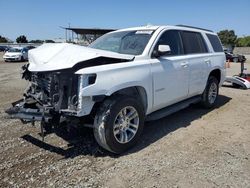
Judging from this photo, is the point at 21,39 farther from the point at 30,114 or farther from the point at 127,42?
the point at 30,114

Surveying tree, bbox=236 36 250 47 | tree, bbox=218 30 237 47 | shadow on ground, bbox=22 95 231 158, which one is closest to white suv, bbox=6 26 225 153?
shadow on ground, bbox=22 95 231 158

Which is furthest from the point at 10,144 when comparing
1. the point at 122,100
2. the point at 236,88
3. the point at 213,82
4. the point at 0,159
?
the point at 236,88

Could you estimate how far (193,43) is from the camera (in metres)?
6.41

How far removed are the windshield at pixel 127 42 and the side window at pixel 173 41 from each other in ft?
0.87

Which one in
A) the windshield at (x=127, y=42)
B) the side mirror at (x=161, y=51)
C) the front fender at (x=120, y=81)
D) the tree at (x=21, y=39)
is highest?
the tree at (x=21, y=39)

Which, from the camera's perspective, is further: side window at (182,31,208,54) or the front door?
side window at (182,31,208,54)

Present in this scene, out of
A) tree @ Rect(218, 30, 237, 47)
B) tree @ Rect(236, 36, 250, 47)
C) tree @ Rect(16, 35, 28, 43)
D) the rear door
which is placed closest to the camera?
the rear door

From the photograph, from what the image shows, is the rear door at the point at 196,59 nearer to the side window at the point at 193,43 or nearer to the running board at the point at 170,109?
the side window at the point at 193,43

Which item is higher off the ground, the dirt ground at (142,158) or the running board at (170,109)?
the running board at (170,109)

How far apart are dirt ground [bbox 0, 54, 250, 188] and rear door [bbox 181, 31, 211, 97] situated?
793 millimetres

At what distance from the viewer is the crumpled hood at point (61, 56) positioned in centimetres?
409

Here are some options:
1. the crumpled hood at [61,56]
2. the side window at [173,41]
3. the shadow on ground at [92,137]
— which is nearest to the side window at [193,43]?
the side window at [173,41]

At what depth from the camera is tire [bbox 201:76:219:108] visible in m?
6.92

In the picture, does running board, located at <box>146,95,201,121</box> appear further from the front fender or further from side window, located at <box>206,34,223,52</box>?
side window, located at <box>206,34,223,52</box>
